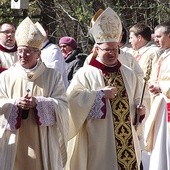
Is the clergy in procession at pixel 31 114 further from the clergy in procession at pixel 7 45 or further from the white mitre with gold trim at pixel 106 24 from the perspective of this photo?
the clergy in procession at pixel 7 45

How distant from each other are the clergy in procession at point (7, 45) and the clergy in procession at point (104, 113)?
2.33 metres

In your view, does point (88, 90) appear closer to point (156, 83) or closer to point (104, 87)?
point (104, 87)

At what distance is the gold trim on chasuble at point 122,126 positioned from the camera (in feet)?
23.1

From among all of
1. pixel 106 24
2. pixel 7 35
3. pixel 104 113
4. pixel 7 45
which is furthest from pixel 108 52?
pixel 7 45

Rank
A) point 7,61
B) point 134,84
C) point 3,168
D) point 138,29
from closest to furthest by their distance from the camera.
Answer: point 3,168 < point 134,84 < point 7,61 < point 138,29

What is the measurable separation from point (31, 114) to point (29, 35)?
0.82 m

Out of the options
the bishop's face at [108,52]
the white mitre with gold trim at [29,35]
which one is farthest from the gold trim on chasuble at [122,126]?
the white mitre with gold trim at [29,35]

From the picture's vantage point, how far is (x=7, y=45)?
31.3 feet

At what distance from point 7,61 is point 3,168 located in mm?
2977

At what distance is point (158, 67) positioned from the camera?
777 cm

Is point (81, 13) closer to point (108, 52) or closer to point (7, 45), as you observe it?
point (7, 45)

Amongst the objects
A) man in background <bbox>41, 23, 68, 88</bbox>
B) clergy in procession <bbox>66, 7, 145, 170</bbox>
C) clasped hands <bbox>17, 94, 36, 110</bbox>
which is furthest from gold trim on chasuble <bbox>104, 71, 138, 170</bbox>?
man in background <bbox>41, 23, 68, 88</bbox>

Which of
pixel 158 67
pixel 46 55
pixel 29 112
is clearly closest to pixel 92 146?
pixel 29 112

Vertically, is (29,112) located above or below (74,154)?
above
